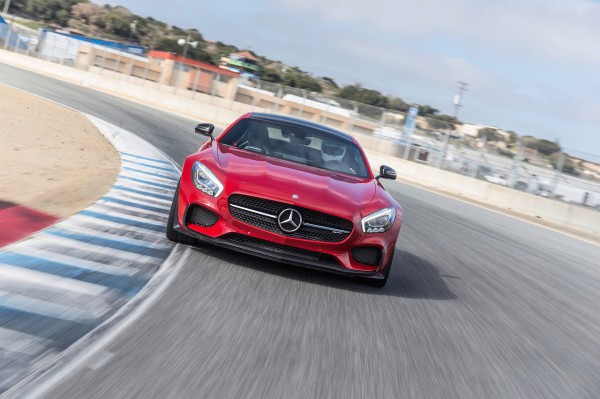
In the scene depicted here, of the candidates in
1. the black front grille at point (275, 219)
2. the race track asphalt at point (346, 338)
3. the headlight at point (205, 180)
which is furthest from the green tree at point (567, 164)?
the headlight at point (205, 180)

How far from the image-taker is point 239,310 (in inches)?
193

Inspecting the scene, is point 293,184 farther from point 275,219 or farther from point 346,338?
point 346,338

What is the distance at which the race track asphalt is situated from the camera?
3592 mm

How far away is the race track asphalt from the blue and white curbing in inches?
10.7

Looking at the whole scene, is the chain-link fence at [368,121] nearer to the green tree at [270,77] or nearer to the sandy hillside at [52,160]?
the sandy hillside at [52,160]

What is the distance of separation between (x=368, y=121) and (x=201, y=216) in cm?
2508

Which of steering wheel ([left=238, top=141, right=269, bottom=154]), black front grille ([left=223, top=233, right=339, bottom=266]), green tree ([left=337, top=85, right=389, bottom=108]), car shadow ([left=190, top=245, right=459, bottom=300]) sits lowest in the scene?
car shadow ([left=190, top=245, right=459, bottom=300])

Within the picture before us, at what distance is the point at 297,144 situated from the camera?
715cm

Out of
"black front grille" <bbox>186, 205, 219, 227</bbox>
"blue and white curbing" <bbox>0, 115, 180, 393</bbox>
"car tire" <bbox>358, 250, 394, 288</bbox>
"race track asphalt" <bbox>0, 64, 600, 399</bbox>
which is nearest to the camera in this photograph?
"race track asphalt" <bbox>0, 64, 600, 399</bbox>

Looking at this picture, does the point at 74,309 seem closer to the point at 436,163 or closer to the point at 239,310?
the point at 239,310

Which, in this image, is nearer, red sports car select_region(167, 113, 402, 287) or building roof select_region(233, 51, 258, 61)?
red sports car select_region(167, 113, 402, 287)

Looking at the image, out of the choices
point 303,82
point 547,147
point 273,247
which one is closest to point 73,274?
point 273,247

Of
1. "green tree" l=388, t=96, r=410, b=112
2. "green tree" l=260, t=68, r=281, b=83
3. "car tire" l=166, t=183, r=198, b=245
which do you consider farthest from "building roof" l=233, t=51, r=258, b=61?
"car tire" l=166, t=183, r=198, b=245

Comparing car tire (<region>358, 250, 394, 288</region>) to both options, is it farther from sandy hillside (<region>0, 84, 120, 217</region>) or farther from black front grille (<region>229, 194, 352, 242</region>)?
sandy hillside (<region>0, 84, 120, 217</region>)
